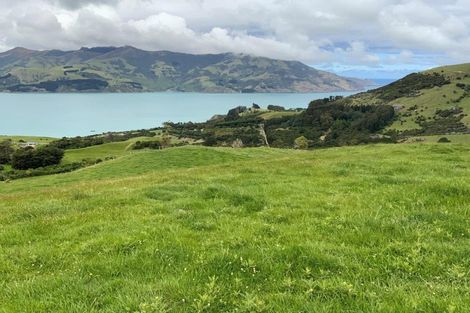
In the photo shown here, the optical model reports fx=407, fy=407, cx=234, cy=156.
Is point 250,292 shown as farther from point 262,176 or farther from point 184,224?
point 262,176

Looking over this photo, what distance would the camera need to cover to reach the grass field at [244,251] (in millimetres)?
6875

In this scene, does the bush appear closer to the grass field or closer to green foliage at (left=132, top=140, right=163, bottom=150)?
green foliage at (left=132, top=140, right=163, bottom=150)

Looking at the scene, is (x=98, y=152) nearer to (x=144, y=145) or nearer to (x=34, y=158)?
(x=144, y=145)

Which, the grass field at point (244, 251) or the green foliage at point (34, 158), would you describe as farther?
the green foliage at point (34, 158)

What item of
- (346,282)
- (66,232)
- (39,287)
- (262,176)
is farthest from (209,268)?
(262,176)

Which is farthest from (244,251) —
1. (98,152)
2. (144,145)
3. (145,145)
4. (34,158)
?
(145,145)

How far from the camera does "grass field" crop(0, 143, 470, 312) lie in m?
6.88

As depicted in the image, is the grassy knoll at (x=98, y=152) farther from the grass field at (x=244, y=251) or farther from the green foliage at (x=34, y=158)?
the grass field at (x=244, y=251)

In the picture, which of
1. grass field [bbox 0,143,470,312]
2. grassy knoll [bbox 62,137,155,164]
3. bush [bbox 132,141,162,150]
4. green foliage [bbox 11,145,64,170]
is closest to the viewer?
grass field [bbox 0,143,470,312]

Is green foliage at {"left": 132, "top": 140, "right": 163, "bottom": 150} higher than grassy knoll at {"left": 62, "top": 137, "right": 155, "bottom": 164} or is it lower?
higher

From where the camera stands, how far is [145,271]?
27.5 ft

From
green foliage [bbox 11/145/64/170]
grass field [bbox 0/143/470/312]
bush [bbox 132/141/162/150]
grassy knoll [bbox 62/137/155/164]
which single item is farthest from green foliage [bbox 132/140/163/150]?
grass field [bbox 0/143/470/312]

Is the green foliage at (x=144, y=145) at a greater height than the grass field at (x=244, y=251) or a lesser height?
lesser

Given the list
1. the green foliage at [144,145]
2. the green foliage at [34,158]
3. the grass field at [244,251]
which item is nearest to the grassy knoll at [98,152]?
the green foliage at [144,145]
